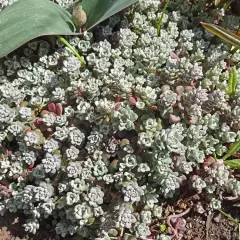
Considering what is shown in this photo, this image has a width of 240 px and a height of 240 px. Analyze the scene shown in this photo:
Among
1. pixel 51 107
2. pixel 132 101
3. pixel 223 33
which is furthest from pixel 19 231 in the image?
pixel 223 33

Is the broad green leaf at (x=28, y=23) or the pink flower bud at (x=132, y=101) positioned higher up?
the broad green leaf at (x=28, y=23)

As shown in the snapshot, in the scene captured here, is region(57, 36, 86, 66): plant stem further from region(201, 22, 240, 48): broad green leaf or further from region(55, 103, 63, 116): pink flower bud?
region(201, 22, 240, 48): broad green leaf

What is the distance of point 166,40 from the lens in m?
2.21

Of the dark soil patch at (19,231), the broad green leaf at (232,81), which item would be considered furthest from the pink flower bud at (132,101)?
the dark soil patch at (19,231)

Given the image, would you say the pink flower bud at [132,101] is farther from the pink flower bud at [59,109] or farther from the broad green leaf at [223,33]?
the broad green leaf at [223,33]

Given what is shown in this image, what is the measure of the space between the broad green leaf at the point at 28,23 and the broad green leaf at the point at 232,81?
724 mm

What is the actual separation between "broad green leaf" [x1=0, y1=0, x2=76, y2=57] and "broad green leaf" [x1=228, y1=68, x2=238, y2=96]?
0.72 meters

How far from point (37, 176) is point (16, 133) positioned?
0.72ft

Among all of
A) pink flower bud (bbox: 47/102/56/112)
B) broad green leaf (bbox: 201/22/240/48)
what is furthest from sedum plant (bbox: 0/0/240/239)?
broad green leaf (bbox: 201/22/240/48)

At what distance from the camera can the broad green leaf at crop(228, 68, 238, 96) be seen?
205 centimetres

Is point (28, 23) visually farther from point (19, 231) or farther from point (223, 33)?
A: point (19, 231)

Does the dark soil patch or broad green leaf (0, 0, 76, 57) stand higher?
broad green leaf (0, 0, 76, 57)

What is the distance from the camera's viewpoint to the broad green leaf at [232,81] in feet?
6.73

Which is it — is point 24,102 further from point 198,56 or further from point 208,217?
point 208,217
